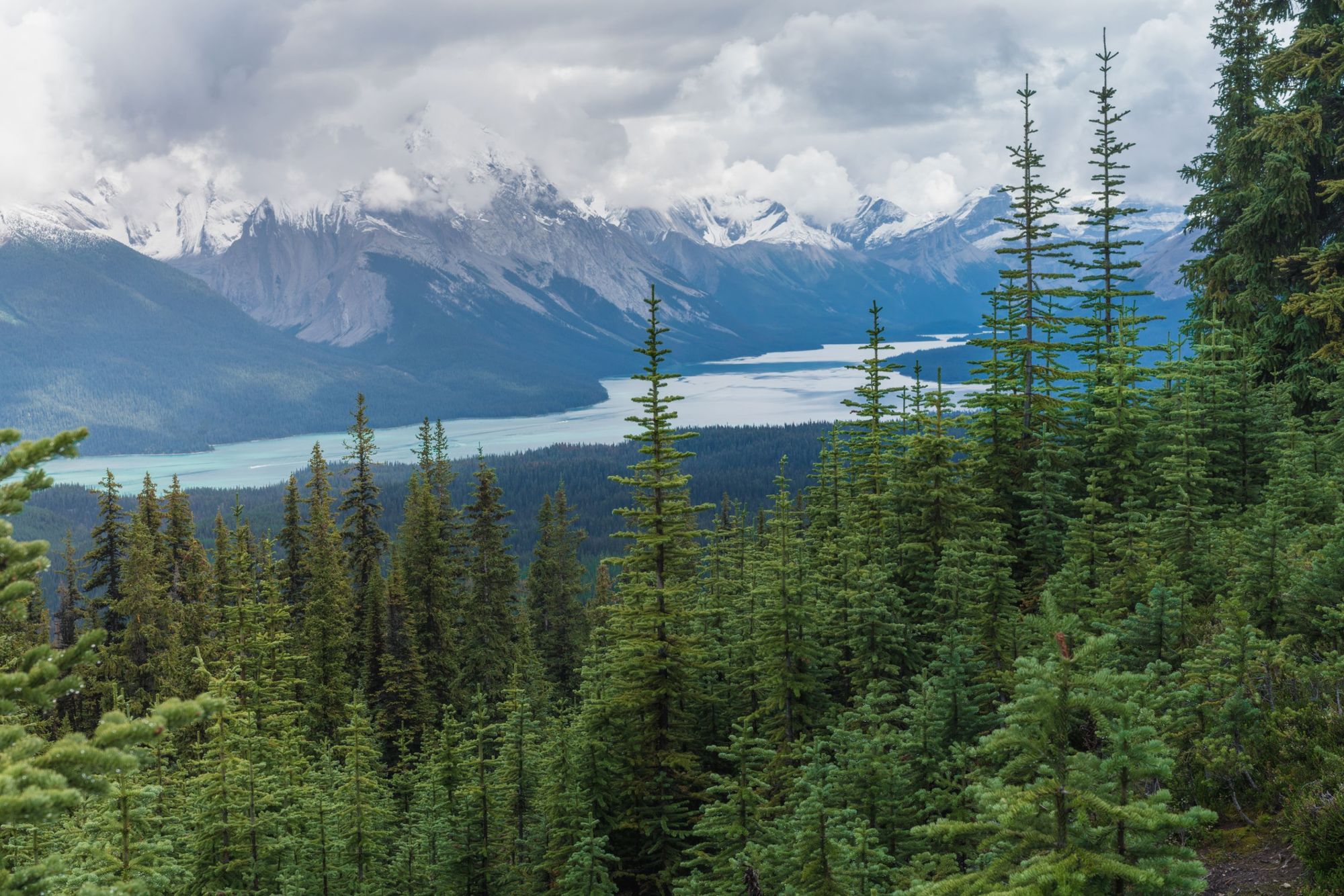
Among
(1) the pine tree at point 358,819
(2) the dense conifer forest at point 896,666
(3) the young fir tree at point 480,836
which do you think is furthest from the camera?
(3) the young fir tree at point 480,836

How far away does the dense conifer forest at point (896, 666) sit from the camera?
276 inches

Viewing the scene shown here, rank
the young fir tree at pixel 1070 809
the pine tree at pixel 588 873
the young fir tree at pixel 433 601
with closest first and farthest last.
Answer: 1. the young fir tree at pixel 1070 809
2. the pine tree at pixel 588 873
3. the young fir tree at pixel 433 601

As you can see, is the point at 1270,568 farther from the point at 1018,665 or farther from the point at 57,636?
the point at 57,636

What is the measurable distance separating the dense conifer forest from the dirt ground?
0.29m

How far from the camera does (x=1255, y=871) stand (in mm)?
8648

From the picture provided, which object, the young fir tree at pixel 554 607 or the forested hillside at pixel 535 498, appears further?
the forested hillside at pixel 535 498

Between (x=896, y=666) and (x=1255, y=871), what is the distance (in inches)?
374

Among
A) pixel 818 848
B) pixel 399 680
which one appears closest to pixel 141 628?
pixel 399 680

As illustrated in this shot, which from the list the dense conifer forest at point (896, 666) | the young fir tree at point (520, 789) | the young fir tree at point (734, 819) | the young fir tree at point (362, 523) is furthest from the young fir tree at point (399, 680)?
the young fir tree at point (734, 819)

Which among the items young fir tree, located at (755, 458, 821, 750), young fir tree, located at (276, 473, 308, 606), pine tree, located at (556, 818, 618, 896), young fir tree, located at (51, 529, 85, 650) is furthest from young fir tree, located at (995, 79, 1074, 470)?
young fir tree, located at (51, 529, 85, 650)

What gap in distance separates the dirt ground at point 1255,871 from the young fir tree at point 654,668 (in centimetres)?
1241

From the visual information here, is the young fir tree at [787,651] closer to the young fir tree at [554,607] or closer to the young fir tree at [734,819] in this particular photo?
the young fir tree at [734,819]

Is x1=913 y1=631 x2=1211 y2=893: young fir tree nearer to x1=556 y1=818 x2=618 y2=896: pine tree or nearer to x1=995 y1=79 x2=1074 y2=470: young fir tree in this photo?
x1=556 y1=818 x2=618 y2=896: pine tree

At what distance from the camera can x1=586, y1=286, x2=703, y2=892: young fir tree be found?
20031 millimetres
